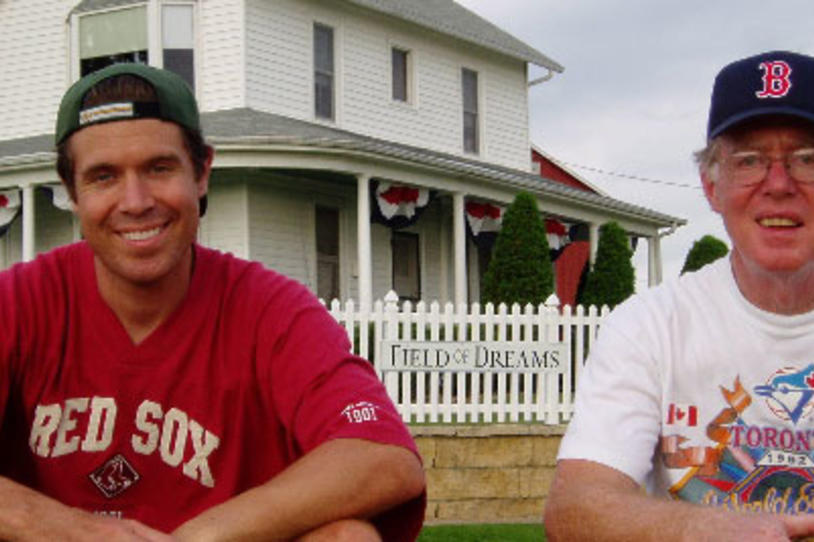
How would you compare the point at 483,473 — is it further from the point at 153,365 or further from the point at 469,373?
the point at 153,365

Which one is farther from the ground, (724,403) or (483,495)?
(724,403)

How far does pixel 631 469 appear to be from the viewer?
2.71 meters

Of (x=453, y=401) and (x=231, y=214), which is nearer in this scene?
(x=453, y=401)

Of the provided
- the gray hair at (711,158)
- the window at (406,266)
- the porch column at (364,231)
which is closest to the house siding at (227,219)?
the porch column at (364,231)

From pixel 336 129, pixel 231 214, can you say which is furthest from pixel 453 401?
pixel 336 129

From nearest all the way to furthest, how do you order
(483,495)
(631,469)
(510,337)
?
(631,469) < (483,495) < (510,337)

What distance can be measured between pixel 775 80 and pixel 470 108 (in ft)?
63.6

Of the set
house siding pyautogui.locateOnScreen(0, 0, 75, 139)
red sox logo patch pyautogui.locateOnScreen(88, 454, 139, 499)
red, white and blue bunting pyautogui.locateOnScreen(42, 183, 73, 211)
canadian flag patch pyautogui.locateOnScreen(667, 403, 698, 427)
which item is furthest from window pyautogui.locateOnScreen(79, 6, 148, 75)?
canadian flag patch pyautogui.locateOnScreen(667, 403, 698, 427)

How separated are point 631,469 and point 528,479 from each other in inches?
300

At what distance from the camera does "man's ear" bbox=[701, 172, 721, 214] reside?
2945 millimetres

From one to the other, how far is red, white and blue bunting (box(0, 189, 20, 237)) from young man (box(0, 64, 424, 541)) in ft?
50.2

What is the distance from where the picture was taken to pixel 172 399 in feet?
9.95

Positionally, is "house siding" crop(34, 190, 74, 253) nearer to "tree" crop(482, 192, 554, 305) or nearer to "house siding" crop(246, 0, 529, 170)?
"house siding" crop(246, 0, 529, 170)

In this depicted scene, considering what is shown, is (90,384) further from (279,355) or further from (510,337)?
(510,337)
